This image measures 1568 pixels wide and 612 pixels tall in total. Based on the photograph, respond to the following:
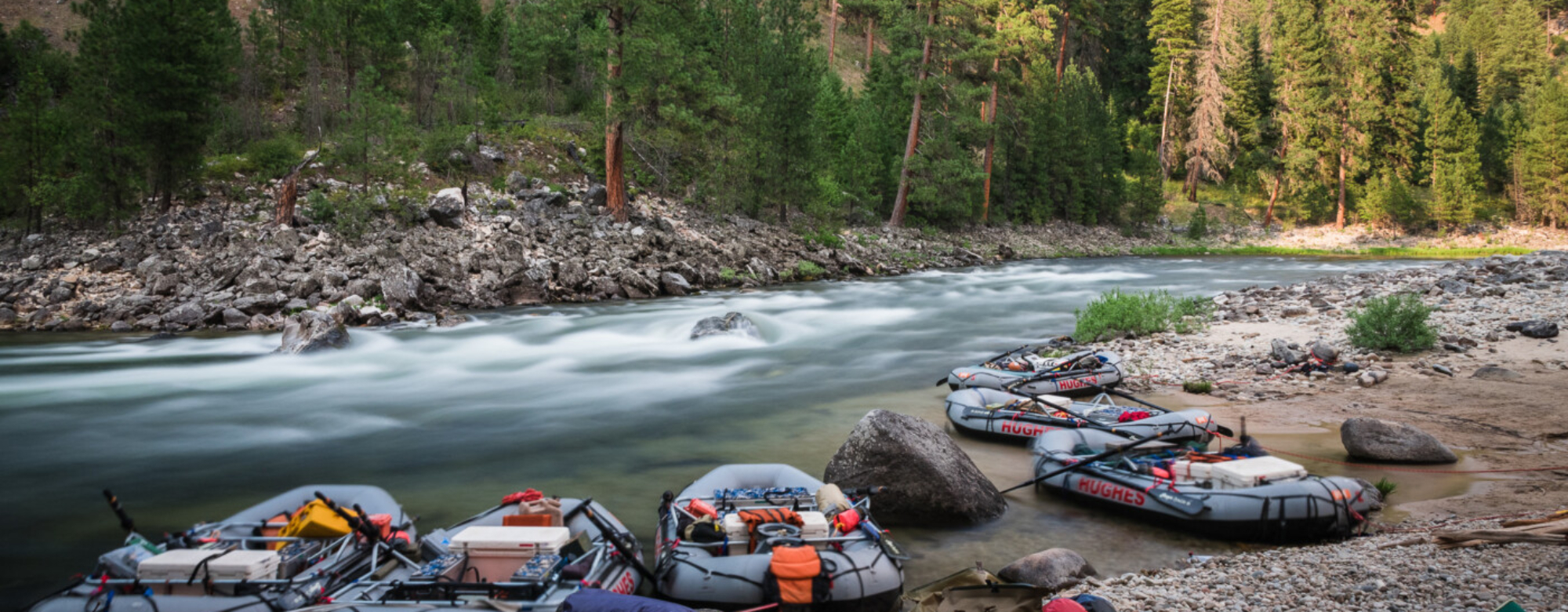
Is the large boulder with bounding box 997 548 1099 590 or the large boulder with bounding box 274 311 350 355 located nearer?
the large boulder with bounding box 997 548 1099 590

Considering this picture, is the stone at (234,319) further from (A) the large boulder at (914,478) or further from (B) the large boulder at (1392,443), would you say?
(B) the large boulder at (1392,443)

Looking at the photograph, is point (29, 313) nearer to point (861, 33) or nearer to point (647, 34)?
point (647, 34)

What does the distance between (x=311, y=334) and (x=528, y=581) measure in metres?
12.6

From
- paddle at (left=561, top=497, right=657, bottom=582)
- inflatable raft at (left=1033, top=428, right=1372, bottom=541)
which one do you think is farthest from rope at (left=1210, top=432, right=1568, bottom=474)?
paddle at (left=561, top=497, right=657, bottom=582)

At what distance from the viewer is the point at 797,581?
5.36 m

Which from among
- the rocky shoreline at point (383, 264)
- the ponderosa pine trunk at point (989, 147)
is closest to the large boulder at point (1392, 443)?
the rocky shoreline at point (383, 264)

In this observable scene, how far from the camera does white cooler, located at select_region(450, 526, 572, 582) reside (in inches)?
219

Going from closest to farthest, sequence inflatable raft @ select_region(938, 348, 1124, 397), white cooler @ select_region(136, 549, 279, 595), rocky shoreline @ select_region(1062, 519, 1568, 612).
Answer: rocky shoreline @ select_region(1062, 519, 1568, 612), white cooler @ select_region(136, 549, 279, 595), inflatable raft @ select_region(938, 348, 1124, 397)

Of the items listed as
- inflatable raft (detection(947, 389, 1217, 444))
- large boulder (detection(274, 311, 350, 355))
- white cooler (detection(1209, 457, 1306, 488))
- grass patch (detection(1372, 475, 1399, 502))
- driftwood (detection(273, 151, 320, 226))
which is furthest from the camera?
driftwood (detection(273, 151, 320, 226))

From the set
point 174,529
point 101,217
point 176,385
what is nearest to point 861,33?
point 101,217

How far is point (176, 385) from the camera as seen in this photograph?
43.5 feet

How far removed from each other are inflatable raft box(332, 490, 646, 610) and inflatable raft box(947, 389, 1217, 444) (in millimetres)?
5522

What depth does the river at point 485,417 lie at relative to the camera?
7844 mm

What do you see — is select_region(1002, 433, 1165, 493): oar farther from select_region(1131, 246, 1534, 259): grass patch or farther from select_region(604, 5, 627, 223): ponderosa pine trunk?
select_region(1131, 246, 1534, 259): grass patch
